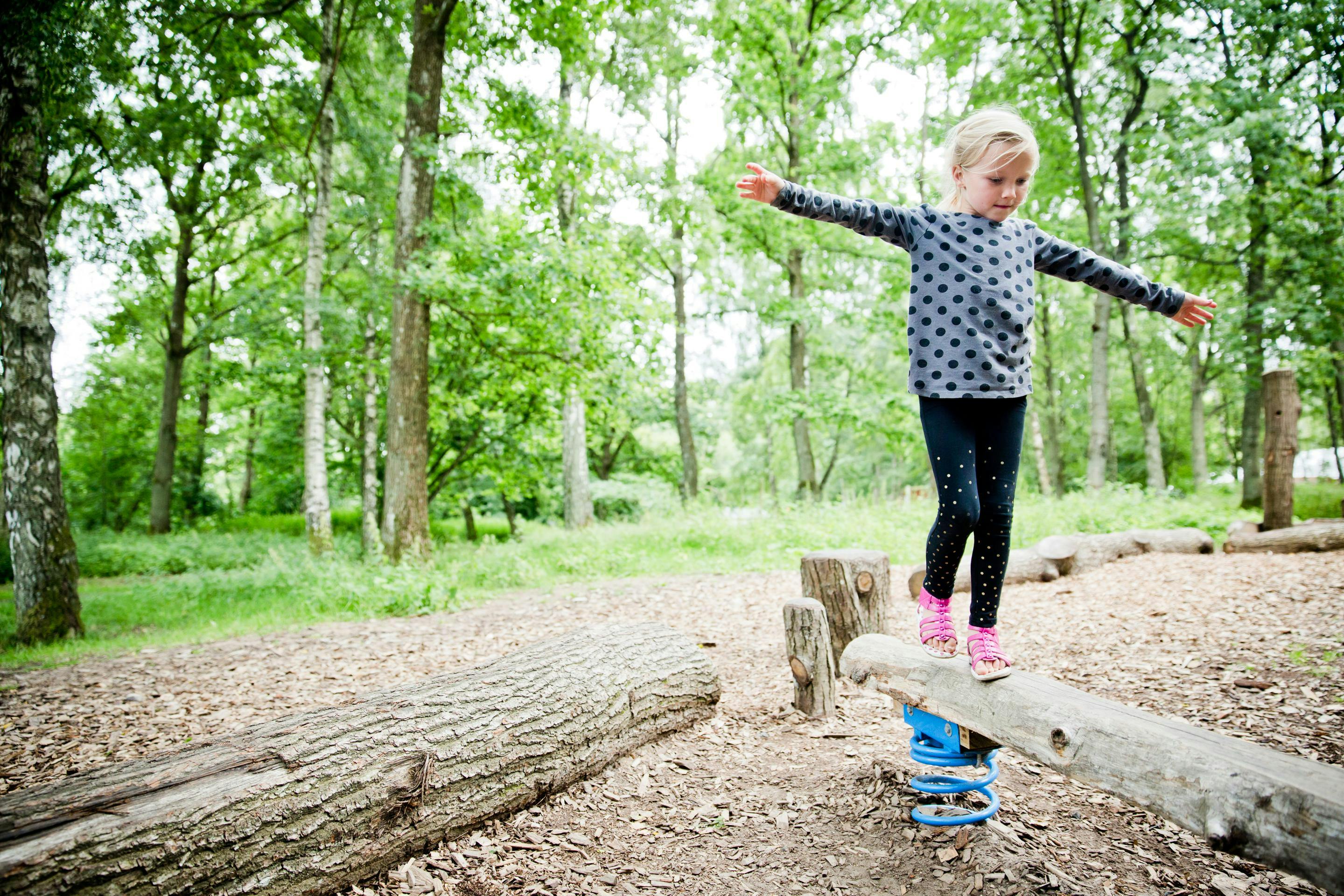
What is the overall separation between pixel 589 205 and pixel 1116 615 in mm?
9789

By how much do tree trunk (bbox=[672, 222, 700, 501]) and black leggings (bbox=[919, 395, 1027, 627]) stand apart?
570 inches

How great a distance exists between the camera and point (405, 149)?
923 centimetres

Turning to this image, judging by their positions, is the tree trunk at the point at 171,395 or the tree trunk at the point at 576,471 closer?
the tree trunk at the point at 576,471

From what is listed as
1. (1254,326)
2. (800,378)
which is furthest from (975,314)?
(1254,326)

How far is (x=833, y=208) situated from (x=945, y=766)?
7.70 ft

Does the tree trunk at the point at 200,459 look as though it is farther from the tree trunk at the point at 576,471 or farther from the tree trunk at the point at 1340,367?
the tree trunk at the point at 1340,367

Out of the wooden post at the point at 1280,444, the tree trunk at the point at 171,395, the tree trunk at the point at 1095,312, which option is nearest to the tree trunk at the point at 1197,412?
the tree trunk at the point at 1095,312

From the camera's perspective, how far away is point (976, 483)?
102 inches

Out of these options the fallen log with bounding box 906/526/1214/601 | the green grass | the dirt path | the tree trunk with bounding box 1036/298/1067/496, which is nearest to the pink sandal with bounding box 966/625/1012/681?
the dirt path

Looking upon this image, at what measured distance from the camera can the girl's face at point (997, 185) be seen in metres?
2.57

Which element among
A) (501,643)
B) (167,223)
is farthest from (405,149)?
(167,223)

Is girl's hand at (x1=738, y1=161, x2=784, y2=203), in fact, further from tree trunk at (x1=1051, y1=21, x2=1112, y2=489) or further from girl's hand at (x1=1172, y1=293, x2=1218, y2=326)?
tree trunk at (x1=1051, y1=21, x2=1112, y2=489)

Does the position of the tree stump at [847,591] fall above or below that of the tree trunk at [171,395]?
below

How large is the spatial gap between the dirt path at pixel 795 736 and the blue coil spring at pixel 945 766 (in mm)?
71
